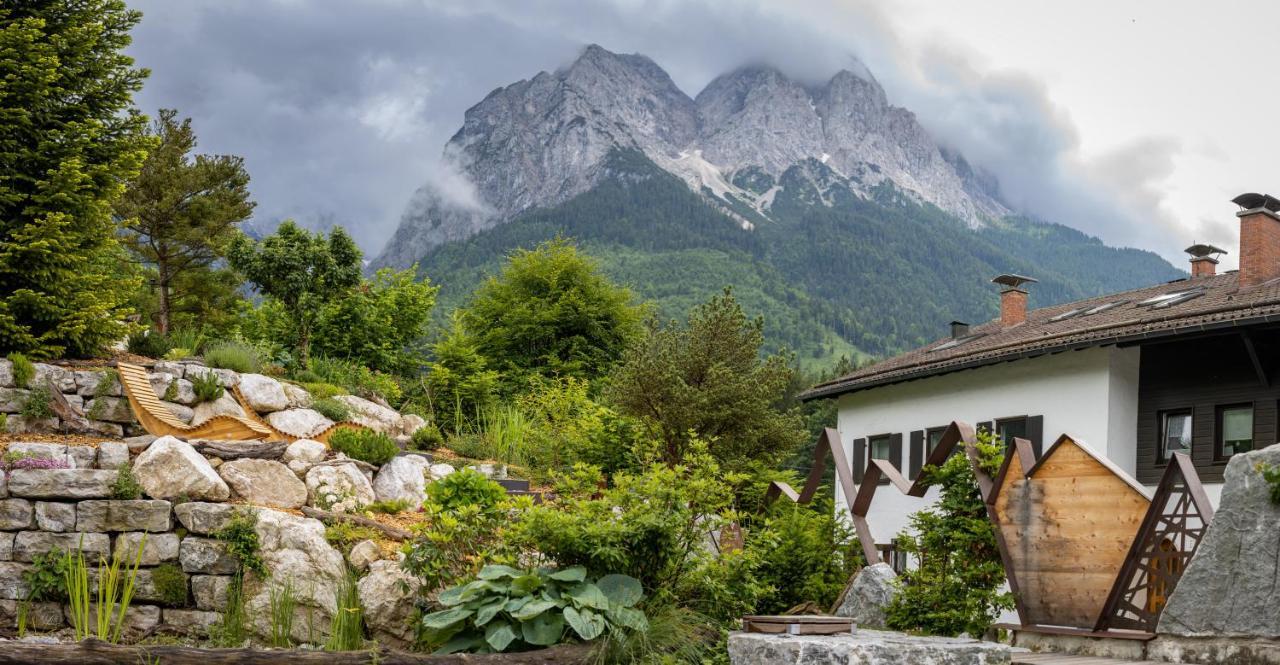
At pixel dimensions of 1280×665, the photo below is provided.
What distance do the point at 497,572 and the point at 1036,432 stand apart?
14.8 m

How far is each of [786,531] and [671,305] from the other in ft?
247

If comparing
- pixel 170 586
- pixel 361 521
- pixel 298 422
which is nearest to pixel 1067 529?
pixel 361 521

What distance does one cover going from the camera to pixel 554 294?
110 ft

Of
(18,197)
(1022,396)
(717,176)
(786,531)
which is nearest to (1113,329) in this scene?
(1022,396)

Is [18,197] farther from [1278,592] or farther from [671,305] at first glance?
[671,305]

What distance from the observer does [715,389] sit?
65.2 ft

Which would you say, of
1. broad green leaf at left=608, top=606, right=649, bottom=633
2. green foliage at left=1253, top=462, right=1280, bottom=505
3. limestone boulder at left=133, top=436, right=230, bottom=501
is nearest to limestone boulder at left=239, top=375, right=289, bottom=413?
limestone boulder at left=133, top=436, right=230, bottom=501

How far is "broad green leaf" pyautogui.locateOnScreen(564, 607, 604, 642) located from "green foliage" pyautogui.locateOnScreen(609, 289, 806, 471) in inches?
444

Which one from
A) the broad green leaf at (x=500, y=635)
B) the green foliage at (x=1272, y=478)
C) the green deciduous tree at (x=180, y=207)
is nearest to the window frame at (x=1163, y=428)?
the green foliage at (x=1272, y=478)

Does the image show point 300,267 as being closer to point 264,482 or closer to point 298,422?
point 298,422

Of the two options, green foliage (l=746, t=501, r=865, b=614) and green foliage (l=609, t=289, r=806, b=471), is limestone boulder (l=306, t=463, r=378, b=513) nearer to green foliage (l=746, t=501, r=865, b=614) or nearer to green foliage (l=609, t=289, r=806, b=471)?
green foliage (l=746, t=501, r=865, b=614)

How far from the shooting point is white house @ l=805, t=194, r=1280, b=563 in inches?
684

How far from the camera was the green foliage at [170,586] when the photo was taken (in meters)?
10.5

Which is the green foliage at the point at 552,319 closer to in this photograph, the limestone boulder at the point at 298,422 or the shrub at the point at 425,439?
the shrub at the point at 425,439
